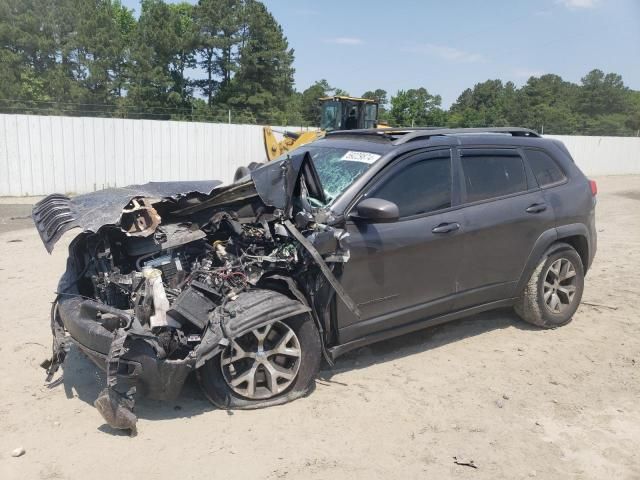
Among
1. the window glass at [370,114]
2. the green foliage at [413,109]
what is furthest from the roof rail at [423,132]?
the green foliage at [413,109]

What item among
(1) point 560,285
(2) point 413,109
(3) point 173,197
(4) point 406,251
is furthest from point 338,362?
(2) point 413,109

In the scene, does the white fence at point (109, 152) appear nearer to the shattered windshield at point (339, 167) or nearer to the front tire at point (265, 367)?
the shattered windshield at point (339, 167)

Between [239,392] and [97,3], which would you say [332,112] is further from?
[97,3]

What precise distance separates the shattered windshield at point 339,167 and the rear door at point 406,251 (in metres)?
0.20

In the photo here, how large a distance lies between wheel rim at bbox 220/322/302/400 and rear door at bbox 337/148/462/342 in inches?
17.7

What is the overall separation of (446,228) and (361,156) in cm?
91

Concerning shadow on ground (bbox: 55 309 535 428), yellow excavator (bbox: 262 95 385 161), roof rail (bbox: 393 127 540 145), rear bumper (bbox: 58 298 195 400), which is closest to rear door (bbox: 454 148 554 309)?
roof rail (bbox: 393 127 540 145)

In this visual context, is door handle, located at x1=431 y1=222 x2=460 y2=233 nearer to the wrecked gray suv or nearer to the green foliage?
the wrecked gray suv

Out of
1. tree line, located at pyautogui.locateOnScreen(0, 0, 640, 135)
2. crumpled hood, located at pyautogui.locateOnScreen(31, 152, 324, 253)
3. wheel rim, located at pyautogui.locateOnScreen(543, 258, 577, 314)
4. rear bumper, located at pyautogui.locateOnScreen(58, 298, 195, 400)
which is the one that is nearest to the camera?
rear bumper, located at pyautogui.locateOnScreen(58, 298, 195, 400)

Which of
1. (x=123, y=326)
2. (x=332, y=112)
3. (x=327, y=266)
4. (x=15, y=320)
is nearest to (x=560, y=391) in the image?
(x=327, y=266)

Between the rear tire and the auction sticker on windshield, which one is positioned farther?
the rear tire

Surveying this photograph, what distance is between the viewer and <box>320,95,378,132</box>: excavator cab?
17375 mm

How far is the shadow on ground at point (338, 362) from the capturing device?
12.2 feet

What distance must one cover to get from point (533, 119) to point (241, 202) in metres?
55.8
